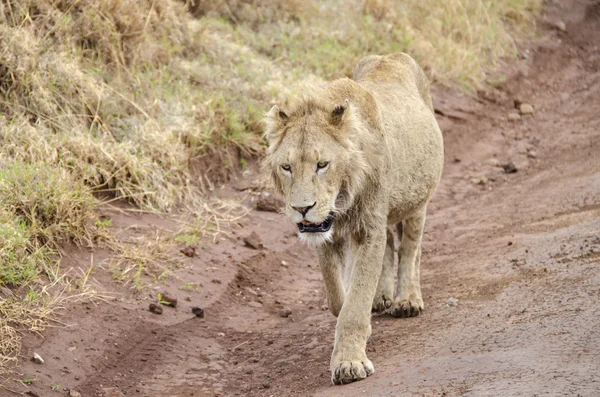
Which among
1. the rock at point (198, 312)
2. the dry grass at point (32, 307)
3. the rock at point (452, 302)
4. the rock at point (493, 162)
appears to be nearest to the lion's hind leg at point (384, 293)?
the rock at point (452, 302)

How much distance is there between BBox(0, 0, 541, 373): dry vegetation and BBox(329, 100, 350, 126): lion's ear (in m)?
2.35

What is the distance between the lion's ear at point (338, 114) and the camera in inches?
226

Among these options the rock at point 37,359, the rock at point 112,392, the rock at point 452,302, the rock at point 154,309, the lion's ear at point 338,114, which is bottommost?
the rock at point 154,309

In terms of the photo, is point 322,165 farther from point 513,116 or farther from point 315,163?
point 513,116

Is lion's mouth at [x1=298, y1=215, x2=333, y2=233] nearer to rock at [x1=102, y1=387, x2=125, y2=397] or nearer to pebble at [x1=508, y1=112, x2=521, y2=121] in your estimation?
rock at [x1=102, y1=387, x2=125, y2=397]

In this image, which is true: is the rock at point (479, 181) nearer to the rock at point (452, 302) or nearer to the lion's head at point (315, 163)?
the rock at point (452, 302)

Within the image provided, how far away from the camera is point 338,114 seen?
5762 mm

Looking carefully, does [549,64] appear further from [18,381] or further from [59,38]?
[18,381]

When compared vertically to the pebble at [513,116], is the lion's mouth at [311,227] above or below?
above

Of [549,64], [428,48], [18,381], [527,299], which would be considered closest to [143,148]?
[18,381]

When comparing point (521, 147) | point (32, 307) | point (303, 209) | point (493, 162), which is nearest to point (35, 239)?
point (32, 307)

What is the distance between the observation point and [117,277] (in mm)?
7309

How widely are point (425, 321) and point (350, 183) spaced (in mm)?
1384

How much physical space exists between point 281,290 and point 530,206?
117 inches
